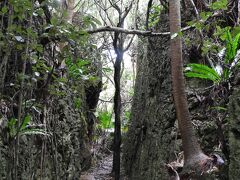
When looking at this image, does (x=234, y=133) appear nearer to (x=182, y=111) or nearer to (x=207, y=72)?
(x=182, y=111)

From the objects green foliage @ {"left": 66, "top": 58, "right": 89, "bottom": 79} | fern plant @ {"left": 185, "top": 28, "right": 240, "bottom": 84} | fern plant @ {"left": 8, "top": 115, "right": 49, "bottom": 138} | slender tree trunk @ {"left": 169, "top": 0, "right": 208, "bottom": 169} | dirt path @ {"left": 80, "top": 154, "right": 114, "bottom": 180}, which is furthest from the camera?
dirt path @ {"left": 80, "top": 154, "right": 114, "bottom": 180}

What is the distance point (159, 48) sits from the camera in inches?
262

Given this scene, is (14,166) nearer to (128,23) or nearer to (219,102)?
(219,102)

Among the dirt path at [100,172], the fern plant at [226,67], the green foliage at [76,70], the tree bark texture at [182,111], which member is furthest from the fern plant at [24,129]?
the dirt path at [100,172]

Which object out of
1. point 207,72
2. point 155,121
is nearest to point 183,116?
point 207,72

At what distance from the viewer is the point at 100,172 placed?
8.83 meters

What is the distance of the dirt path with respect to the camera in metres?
7.90

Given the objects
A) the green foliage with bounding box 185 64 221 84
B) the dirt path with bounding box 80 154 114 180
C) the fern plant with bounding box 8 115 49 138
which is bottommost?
the dirt path with bounding box 80 154 114 180

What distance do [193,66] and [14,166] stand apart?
9.16 ft

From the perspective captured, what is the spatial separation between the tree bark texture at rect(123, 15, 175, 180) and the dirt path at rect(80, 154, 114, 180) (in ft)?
2.71

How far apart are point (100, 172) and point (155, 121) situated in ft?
12.4

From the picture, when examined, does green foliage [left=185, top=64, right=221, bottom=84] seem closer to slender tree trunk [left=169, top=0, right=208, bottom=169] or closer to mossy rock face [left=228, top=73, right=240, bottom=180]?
mossy rock face [left=228, top=73, right=240, bottom=180]

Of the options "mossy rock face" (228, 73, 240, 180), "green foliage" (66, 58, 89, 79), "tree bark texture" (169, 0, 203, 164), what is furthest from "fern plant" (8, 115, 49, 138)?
"mossy rock face" (228, 73, 240, 180)

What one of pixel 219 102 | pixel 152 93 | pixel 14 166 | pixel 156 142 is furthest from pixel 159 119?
pixel 14 166
